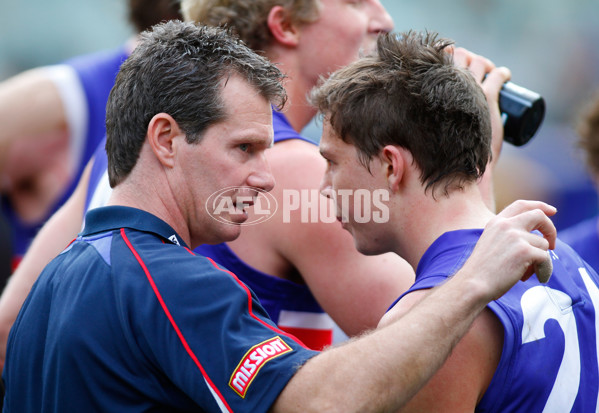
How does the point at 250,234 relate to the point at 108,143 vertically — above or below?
below

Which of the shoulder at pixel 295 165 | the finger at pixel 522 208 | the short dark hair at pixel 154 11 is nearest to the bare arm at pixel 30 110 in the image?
the short dark hair at pixel 154 11

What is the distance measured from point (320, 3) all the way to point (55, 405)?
1854mm

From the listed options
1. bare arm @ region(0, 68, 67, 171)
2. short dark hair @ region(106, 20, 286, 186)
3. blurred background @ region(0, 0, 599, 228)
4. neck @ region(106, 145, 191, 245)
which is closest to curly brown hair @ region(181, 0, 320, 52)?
short dark hair @ region(106, 20, 286, 186)

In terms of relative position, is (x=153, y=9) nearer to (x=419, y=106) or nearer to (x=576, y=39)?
(x=419, y=106)

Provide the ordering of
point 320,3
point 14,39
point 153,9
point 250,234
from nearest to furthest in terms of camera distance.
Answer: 1. point 250,234
2. point 320,3
3. point 153,9
4. point 14,39

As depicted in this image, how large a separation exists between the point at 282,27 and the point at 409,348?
5.58 feet

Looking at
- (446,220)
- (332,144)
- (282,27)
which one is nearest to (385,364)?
(446,220)

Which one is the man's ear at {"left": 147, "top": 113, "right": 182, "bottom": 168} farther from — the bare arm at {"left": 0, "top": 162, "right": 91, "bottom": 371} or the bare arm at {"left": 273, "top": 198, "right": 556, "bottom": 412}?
the bare arm at {"left": 0, "top": 162, "right": 91, "bottom": 371}

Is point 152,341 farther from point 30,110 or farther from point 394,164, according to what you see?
point 30,110

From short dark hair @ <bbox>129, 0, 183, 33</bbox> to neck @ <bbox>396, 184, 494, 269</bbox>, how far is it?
208 cm

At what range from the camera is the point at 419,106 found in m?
2.10

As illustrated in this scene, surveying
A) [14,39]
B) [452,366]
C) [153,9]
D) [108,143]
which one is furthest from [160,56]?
[14,39]

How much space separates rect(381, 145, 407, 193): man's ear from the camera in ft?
6.94

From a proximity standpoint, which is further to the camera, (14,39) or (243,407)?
(14,39)
